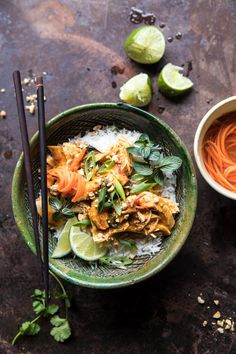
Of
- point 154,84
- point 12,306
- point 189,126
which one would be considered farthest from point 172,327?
point 154,84

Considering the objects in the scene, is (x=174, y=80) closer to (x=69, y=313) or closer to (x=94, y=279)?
(x=94, y=279)

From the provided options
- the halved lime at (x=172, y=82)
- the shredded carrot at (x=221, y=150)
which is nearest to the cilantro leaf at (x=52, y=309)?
the shredded carrot at (x=221, y=150)

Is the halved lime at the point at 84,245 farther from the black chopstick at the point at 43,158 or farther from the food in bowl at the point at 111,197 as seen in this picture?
the black chopstick at the point at 43,158

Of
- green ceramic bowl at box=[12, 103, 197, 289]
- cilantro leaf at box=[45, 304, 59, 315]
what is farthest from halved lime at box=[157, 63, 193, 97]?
cilantro leaf at box=[45, 304, 59, 315]

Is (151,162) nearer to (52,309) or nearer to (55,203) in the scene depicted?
(55,203)

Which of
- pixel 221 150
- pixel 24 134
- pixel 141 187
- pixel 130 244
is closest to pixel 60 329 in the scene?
pixel 130 244
